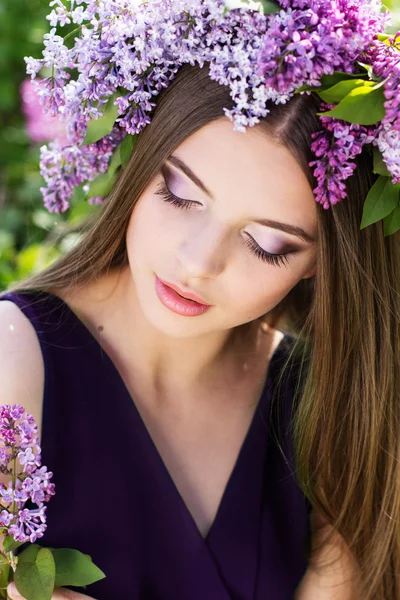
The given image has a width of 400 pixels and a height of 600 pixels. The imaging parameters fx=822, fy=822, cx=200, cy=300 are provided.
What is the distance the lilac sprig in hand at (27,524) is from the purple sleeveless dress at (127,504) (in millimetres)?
272

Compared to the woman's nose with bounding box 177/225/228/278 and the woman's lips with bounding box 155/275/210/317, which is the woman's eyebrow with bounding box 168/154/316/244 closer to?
the woman's nose with bounding box 177/225/228/278

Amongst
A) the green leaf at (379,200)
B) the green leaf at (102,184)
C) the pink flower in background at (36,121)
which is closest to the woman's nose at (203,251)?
the green leaf at (379,200)

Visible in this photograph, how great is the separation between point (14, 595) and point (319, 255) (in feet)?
3.03

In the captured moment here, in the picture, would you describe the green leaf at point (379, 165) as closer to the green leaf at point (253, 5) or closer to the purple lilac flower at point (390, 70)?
the purple lilac flower at point (390, 70)

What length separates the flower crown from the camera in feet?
4.87

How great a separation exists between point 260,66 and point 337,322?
0.69 metres

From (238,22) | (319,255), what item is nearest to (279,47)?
(238,22)

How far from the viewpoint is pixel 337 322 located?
6.39ft

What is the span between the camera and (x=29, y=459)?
143cm

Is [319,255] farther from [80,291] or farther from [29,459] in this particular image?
[29,459]

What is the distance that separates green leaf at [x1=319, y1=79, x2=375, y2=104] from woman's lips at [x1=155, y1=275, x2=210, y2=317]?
19.3 inches

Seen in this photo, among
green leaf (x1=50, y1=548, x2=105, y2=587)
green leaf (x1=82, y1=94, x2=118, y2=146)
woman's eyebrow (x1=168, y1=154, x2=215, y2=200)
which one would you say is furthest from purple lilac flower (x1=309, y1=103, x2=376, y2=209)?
green leaf (x1=50, y1=548, x2=105, y2=587)

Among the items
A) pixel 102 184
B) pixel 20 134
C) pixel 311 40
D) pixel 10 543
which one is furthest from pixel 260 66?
pixel 20 134

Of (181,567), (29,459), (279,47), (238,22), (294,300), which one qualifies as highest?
(238,22)
